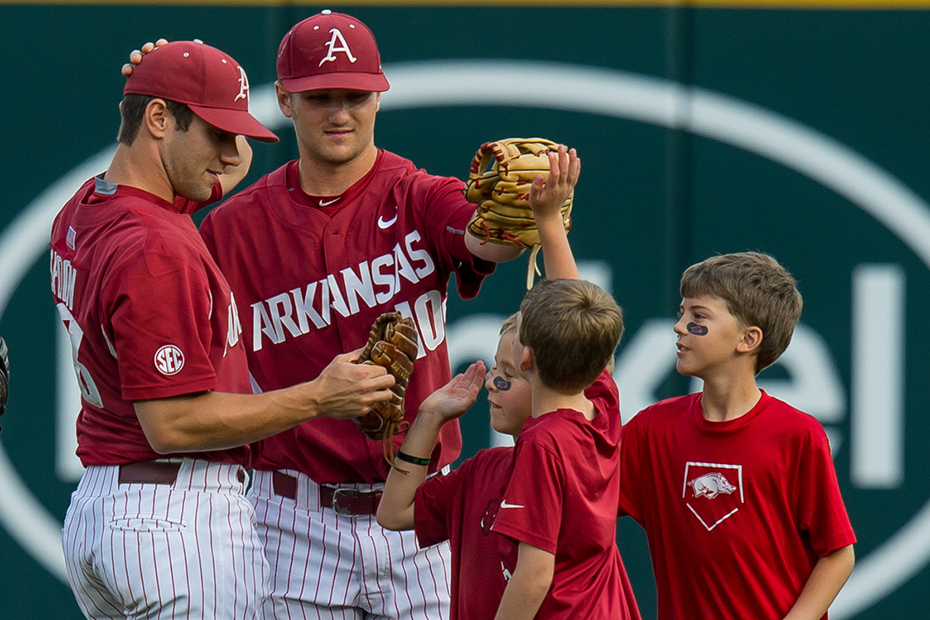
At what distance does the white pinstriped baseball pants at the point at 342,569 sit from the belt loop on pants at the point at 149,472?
1.48ft

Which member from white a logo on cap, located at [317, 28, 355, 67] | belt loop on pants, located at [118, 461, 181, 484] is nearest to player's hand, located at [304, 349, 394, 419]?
belt loop on pants, located at [118, 461, 181, 484]

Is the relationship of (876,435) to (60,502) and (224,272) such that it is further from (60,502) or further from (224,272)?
(60,502)

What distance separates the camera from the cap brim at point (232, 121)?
2148 millimetres

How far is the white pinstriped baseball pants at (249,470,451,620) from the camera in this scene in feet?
8.30

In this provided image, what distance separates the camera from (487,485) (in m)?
2.06

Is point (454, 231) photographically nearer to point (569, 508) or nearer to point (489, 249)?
point (489, 249)

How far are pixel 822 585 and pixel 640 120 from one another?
2.09 meters

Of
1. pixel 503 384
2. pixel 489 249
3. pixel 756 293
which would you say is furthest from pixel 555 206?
pixel 756 293

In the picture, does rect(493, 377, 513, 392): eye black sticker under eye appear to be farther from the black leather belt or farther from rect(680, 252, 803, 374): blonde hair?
the black leather belt

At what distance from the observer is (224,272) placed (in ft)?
8.48

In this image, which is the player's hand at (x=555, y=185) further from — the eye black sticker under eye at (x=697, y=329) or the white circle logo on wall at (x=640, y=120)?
the white circle logo on wall at (x=640, y=120)

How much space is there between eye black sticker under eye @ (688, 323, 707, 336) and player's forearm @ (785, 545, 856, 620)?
1.53 feet

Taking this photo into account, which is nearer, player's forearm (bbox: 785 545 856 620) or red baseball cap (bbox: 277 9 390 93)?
player's forearm (bbox: 785 545 856 620)

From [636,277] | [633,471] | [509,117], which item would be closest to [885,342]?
[636,277]
